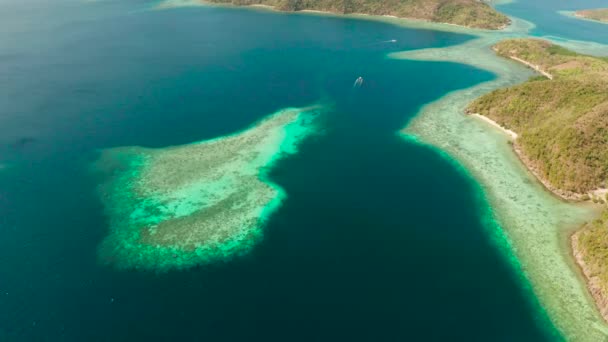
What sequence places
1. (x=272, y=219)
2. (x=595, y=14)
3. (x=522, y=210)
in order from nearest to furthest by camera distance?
(x=272, y=219) → (x=522, y=210) → (x=595, y=14)

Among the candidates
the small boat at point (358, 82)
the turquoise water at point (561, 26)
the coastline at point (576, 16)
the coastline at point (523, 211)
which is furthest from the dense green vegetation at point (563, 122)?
the coastline at point (576, 16)

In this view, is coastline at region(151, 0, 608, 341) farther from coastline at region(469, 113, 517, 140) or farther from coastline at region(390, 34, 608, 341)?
coastline at region(469, 113, 517, 140)

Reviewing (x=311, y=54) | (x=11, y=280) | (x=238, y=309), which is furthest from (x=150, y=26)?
(x=238, y=309)

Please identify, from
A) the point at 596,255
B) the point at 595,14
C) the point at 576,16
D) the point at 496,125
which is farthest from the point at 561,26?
the point at 596,255

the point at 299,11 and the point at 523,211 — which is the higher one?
the point at 299,11

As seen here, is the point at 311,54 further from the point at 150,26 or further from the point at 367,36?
the point at 150,26

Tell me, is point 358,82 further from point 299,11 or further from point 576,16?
point 576,16

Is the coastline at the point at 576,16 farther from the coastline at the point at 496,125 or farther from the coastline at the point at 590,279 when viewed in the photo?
the coastline at the point at 590,279

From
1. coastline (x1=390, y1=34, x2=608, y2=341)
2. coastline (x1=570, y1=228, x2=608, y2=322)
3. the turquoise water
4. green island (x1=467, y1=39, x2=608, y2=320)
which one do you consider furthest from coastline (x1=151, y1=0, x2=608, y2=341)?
the turquoise water
